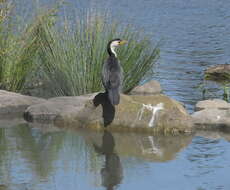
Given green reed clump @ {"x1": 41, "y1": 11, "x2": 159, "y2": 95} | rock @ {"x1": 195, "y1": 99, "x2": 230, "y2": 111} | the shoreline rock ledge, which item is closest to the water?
the shoreline rock ledge

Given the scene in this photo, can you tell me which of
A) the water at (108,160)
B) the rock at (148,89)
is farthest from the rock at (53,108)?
the rock at (148,89)

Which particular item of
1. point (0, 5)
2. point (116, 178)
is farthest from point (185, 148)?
point (0, 5)

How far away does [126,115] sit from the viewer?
10352mm

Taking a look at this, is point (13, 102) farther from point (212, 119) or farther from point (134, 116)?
point (212, 119)

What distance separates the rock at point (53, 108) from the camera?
424 inches

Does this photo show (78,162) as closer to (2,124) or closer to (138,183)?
(138,183)

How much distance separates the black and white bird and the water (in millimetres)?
529

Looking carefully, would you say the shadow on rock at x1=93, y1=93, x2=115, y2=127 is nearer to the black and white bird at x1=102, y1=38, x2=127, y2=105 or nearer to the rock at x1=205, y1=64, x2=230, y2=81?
the black and white bird at x1=102, y1=38, x2=127, y2=105

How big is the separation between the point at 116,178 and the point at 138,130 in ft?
7.59

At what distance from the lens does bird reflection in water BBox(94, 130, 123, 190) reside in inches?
310

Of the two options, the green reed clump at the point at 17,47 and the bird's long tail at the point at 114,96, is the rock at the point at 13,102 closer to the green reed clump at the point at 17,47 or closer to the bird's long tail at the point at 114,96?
the green reed clump at the point at 17,47

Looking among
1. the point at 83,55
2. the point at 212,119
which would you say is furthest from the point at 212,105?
the point at 83,55

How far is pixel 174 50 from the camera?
58.6 ft

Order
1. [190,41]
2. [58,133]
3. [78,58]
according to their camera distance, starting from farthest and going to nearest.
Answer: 1. [190,41]
2. [78,58]
3. [58,133]
